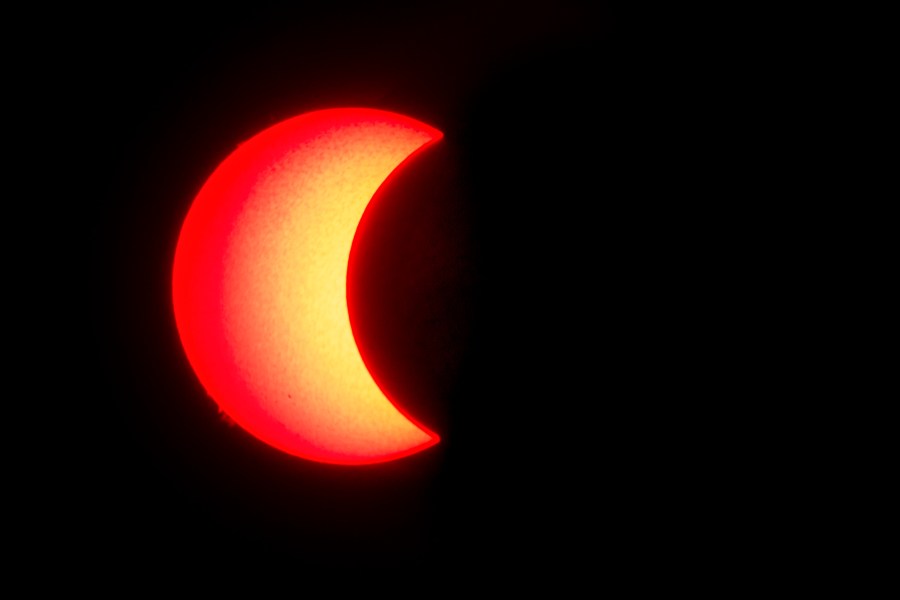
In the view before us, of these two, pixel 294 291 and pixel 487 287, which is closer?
pixel 487 287

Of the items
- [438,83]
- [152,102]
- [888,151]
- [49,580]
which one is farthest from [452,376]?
[49,580]

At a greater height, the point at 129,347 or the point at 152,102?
the point at 152,102

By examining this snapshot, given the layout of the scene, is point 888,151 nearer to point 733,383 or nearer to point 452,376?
point 733,383
